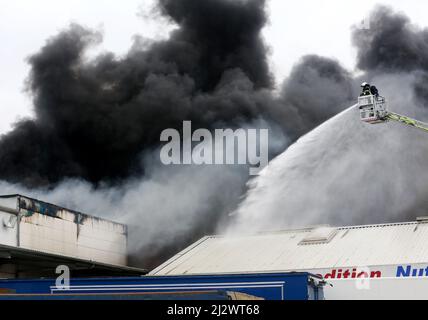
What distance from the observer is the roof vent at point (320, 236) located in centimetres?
2239

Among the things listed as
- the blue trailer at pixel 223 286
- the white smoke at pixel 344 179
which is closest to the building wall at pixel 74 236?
the white smoke at pixel 344 179

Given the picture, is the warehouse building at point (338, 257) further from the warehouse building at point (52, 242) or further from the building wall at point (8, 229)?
the building wall at point (8, 229)

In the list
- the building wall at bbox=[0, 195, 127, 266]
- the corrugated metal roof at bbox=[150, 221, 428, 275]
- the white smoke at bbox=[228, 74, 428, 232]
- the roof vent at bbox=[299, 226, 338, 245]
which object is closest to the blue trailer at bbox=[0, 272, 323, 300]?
the corrugated metal roof at bbox=[150, 221, 428, 275]

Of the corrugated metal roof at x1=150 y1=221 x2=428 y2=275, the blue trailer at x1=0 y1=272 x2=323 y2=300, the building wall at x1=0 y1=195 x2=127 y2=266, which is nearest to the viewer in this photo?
the blue trailer at x1=0 y1=272 x2=323 y2=300

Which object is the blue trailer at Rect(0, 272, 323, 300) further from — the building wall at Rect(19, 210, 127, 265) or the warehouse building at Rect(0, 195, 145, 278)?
the building wall at Rect(19, 210, 127, 265)

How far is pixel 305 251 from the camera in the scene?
71.3 feet

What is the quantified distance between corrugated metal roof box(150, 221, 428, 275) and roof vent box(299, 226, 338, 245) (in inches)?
5.3

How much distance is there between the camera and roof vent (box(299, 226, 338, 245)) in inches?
882

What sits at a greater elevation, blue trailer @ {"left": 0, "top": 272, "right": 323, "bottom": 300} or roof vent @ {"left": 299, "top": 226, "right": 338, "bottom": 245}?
roof vent @ {"left": 299, "top": 226, "right": 338, "bottom": 245}

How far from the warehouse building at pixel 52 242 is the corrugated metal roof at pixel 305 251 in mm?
3787

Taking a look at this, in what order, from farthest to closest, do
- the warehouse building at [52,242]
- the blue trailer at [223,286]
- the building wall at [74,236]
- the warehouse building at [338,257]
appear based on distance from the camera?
1. the building wall at [74,236]
2. the warehouse building at [52,242]
3. the warehouse building at [338,257]
4. the blue trailer at [223,286]

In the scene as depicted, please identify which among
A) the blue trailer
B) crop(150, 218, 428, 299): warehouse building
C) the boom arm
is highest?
the boom arm

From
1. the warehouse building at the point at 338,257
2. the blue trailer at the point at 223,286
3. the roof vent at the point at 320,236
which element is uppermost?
the roof vent at the point at 320,236
